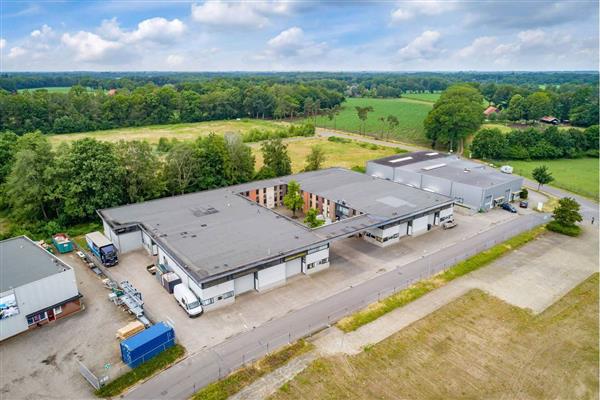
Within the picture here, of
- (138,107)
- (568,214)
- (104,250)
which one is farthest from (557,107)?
(104,250)

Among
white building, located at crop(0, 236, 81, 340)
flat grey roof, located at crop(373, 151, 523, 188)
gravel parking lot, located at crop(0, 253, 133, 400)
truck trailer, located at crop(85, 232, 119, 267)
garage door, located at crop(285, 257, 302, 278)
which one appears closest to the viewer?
gravel parking lot, located at crop(0, 253, 133, 400)

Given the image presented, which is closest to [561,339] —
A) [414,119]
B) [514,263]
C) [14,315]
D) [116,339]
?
[514,263]

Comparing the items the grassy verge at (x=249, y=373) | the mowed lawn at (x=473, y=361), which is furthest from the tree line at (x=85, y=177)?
the mowed lawn at (x=473, y=361)

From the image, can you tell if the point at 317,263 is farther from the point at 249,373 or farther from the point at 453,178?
the point at 453,178

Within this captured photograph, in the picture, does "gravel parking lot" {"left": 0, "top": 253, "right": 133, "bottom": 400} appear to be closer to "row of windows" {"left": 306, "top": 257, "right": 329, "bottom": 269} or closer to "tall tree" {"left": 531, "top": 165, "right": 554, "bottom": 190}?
"row of windows" {"left": 306, "top": 257, "right": 329, "bottom": 269}

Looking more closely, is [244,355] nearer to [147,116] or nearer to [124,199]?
[124,199]

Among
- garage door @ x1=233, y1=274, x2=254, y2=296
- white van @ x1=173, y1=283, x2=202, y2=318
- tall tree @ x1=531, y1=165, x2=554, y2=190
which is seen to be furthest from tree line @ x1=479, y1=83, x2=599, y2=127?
white van @ x1=173, y1=283, x2=202, y2=318

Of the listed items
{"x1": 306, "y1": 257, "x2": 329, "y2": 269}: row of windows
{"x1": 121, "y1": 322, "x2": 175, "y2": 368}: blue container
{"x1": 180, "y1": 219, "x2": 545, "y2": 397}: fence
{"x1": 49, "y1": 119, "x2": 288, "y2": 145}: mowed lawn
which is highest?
{"x1": 49, "y1": 119, "x2": 288, "y2": 145}: mowed lawn
